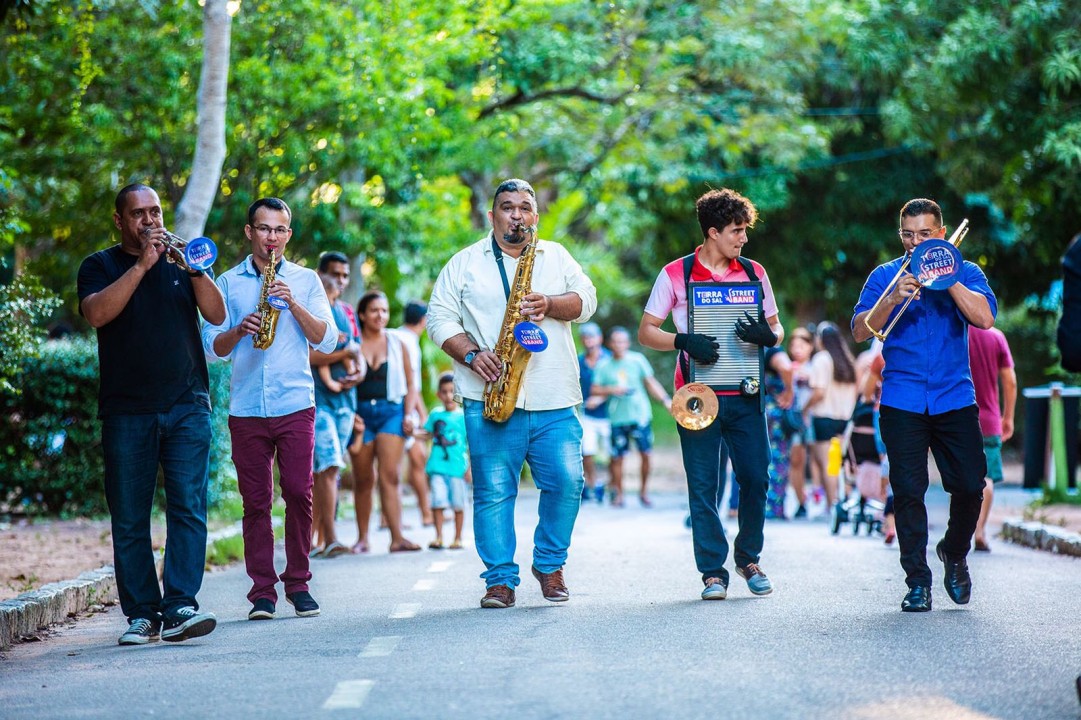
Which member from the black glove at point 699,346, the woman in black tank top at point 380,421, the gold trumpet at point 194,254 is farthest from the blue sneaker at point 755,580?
the woman in black tank top at point 380,421

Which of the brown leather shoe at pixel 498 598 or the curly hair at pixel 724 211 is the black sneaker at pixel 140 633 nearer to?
the brown leather shoe at pixel 498 598

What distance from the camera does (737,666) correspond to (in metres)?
6.50

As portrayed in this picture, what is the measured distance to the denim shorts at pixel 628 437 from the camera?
2012 centimetres

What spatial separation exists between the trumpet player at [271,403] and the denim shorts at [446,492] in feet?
13.8

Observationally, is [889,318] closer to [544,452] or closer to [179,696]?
[544,452]

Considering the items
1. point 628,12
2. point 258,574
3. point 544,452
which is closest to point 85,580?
point 258,574

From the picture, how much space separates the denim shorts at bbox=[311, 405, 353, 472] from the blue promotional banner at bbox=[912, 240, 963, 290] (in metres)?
5.21

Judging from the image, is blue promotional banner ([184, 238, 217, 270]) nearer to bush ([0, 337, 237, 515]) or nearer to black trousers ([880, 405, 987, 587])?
black trousers ([880, 405, 987, 587])

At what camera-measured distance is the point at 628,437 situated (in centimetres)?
2027

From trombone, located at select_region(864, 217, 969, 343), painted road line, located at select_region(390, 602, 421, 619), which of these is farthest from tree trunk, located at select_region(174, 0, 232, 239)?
trombone, located at select_region(864, 217, 969, 343)

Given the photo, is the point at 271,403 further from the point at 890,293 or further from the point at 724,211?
the point at 890,293

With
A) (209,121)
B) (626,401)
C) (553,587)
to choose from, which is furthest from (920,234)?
(626,401)

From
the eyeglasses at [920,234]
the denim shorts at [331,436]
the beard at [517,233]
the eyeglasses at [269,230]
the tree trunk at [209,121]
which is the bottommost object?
the denim shorts at [331,436]

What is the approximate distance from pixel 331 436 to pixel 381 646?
474 cm
